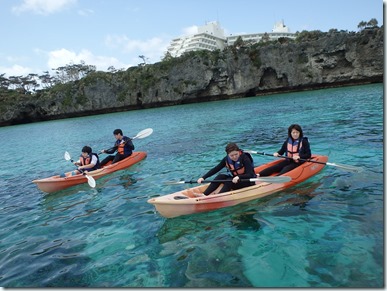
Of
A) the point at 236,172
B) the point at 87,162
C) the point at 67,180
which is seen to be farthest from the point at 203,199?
the point at 87,162

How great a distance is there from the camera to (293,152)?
294 inches

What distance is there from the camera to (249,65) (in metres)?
50.4

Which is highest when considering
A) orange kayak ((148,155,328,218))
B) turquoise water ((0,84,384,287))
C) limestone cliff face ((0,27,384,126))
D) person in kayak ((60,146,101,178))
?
limestone cliff face ((0,27,384,126))

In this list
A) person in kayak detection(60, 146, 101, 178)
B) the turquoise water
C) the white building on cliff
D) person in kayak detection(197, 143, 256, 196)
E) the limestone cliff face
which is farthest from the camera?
the white building on cliff

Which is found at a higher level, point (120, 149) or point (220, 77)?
point (220, 77)

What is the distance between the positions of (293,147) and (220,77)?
46250mm

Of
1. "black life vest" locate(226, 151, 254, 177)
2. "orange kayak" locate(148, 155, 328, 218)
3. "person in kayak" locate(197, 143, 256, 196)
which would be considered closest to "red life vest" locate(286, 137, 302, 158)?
"orange kayak" locate(148, 155, 328, 218)

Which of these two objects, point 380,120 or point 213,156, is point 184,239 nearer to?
point 213,156

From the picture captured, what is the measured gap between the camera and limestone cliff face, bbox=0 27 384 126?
4603 cm

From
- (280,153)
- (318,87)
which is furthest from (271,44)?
(280,153)

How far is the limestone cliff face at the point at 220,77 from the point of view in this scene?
46.0m

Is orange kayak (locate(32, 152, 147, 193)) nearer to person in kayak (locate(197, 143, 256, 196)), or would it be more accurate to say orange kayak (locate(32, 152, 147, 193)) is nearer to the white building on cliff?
person in kayak (locate(197, 143, 256, 196))

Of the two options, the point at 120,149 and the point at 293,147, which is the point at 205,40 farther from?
the point at 293,147

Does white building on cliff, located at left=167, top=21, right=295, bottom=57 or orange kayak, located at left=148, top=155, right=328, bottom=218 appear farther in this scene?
white building on cliff, located at left=167, top=21, right=295, bottom=57
